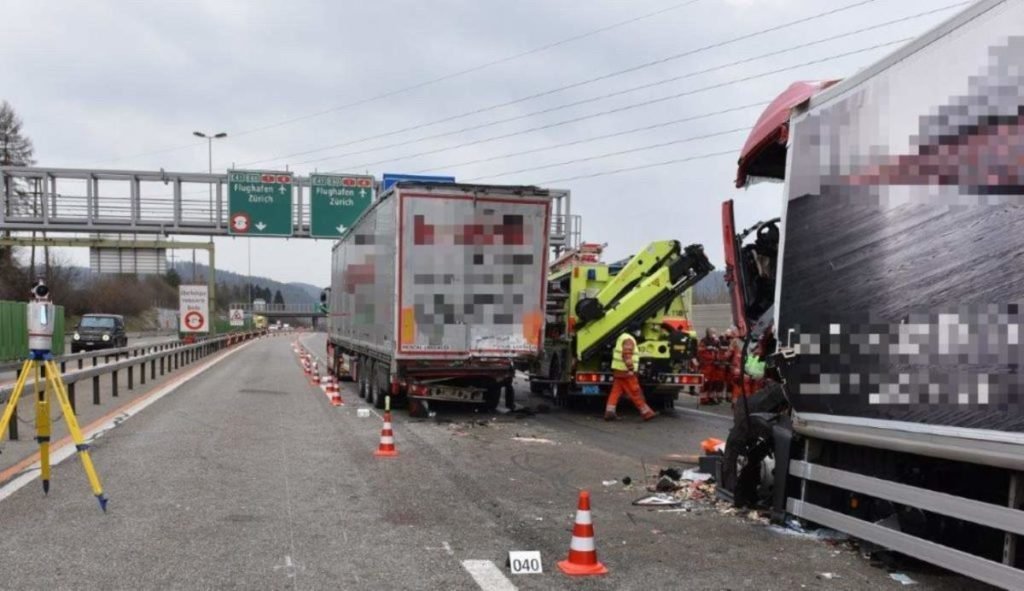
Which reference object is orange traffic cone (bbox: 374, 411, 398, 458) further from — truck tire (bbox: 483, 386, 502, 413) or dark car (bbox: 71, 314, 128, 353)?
dark car (bbox: 71, 314, 128, 353)

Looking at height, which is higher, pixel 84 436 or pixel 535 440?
pixel 84 436

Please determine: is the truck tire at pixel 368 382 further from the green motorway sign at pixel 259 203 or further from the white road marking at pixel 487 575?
the green motorway sign at pixel 259 203

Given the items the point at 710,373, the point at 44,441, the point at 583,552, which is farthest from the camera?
the point at 710,373

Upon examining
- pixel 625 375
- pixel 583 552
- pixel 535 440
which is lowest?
pixel 535 440

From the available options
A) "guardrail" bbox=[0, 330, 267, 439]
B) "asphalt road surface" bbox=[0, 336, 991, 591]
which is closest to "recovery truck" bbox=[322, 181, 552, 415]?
"asphalt road surface" bbox=[0, 336, 991, 591]

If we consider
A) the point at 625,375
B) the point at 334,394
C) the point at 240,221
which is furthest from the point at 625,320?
the point at 240,221

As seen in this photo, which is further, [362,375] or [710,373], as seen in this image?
[710,373]

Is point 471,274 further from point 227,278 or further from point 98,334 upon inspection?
point 227,278

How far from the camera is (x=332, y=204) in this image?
30.6 meters

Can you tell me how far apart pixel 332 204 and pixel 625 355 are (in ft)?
65.5

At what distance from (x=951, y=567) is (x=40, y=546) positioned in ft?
17.5

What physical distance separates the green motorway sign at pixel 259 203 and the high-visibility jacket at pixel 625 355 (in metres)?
20.2

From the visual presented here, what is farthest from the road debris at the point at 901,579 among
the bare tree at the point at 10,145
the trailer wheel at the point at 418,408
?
the bare tree at the point at 10,145

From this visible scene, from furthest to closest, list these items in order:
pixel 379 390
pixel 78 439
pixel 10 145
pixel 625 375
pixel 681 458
Result: pixel 10 145 < pixel 379 390 < pixel 625 375 < pixel 681 458 < pixel 78 439
